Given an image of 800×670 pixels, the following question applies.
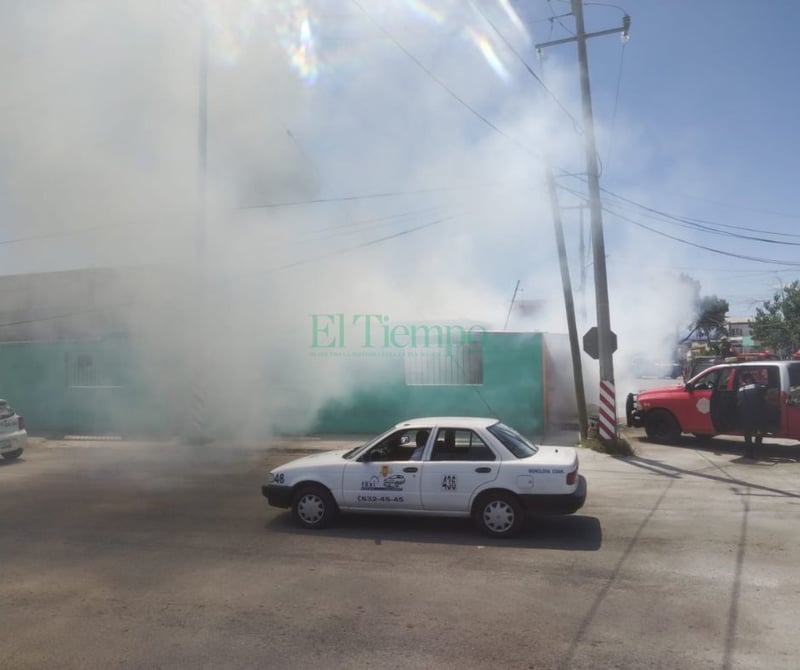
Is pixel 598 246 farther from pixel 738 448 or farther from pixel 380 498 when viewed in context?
pixel 380 498

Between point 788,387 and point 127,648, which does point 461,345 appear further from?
point 127,648

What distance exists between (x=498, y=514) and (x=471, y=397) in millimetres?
7143

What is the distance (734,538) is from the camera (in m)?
5.14

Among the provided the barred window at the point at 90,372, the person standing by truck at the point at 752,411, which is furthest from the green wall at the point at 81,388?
the person standing by truck at the point at 752,411

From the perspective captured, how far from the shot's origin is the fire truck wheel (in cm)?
1067

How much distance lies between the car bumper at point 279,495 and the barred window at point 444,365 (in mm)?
7028

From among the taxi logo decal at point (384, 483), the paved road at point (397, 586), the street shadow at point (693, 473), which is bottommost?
the paved road at point (397, 586)

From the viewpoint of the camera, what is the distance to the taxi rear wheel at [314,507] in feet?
18.4

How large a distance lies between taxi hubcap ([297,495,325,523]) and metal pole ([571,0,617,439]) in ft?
19.7

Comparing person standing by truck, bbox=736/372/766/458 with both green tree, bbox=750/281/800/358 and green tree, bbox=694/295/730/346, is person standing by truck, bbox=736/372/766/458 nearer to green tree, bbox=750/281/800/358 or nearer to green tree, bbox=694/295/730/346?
green tree, bbox=750/281/800/358

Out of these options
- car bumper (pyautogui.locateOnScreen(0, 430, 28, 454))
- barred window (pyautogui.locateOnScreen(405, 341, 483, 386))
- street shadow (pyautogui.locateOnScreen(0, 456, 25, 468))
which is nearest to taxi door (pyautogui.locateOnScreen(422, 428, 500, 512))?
barred window (pyautogui.locateOnScreen(405, 341, 483, 386))

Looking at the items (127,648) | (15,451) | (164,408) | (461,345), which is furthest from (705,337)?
(127,648)

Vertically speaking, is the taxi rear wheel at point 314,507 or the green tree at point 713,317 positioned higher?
the green tree at point 713,317

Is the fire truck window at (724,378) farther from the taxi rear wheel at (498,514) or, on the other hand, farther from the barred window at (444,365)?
the taxi rear wheel at (498,514)
